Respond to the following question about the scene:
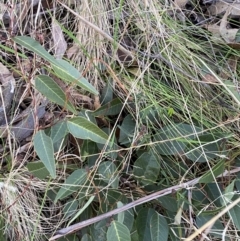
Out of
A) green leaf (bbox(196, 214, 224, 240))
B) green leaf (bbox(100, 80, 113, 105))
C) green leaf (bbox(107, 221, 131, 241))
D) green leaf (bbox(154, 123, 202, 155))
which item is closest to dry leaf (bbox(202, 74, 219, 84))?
green leaf (bbox(154, 123, 202, 155))

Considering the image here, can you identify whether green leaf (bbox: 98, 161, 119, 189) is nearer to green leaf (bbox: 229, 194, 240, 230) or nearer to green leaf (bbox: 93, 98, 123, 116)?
green leaf (bbox: 93, 98, 123, 116)

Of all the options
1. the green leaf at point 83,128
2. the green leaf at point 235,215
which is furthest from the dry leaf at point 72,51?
the green leaf at point 235,215

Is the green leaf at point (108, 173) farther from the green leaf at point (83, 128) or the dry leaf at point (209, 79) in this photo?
the dry leaf at point (209, 79)

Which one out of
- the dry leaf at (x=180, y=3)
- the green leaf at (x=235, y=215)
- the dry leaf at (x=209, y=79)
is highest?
the dry leaf at (x=180, y=3)

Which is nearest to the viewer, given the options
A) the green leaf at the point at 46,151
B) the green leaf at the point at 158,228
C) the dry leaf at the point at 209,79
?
the green leaf at the point at 46,151

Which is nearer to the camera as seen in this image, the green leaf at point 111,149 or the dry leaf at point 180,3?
the green leaf at point 111,149

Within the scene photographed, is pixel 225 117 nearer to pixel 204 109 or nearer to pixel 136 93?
pixel 204 109

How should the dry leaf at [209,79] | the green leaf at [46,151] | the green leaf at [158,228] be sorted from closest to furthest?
1. the green leaf at [46,151]
2. the green leaf at [158,228]
3. the dry leaf at [209,79]
